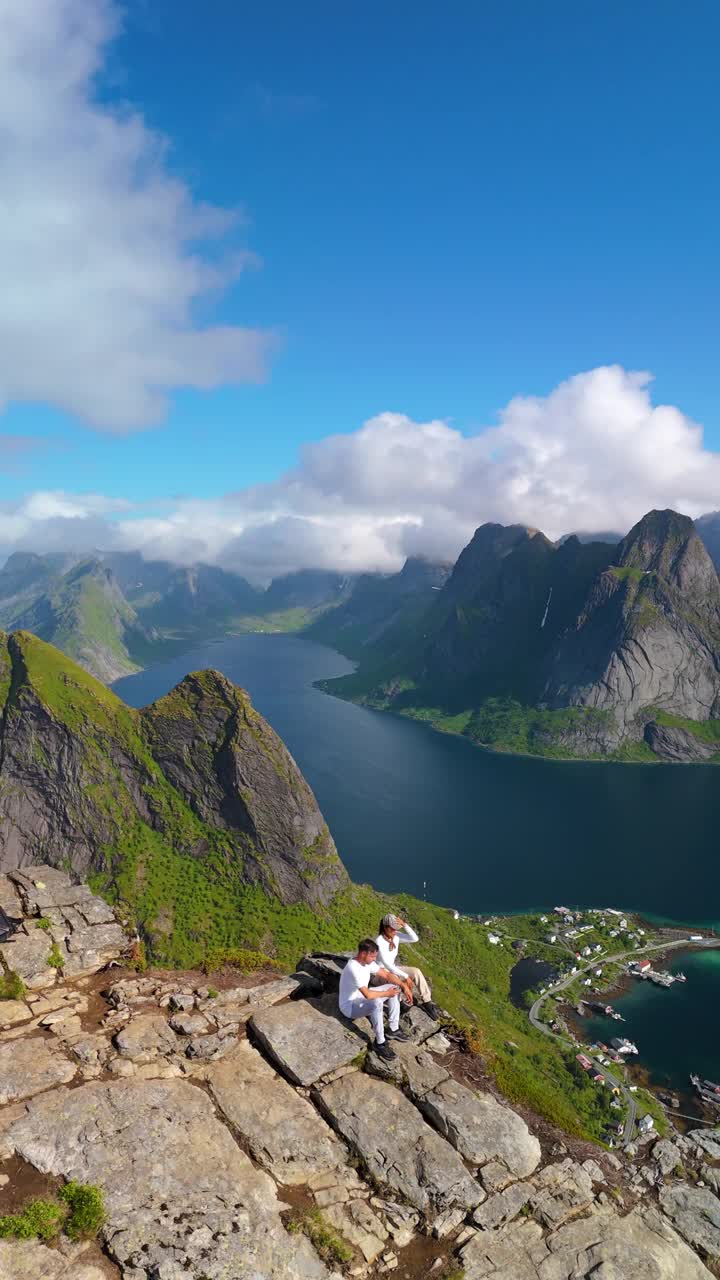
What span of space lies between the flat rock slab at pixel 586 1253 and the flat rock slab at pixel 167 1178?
3.73 metres

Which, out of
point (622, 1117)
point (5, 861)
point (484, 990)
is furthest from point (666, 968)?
point (5, 861)

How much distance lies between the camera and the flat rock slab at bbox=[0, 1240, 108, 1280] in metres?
10.5

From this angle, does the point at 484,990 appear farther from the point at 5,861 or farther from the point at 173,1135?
the point at 173,1135

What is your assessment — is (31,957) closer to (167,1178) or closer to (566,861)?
(167,1178)

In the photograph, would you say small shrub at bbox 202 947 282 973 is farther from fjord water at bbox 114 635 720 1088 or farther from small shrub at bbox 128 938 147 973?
fjord water at bbox 114 635 720 1088

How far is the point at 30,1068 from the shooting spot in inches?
598

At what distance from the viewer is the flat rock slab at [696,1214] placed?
13.9m

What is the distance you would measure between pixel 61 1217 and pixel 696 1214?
14.8m

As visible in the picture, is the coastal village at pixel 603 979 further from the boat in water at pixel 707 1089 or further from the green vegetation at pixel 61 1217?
the green vegetation at pixel 61 1217

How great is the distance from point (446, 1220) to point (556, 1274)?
2.34m

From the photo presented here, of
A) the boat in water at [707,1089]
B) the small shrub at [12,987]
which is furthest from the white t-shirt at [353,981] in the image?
the boat in water at [707,1089]

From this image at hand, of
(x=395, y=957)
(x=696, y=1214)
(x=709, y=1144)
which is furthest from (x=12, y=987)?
(x=709, y=1144)

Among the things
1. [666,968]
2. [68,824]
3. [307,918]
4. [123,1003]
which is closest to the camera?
[123,1003]

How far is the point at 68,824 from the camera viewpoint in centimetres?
8944
